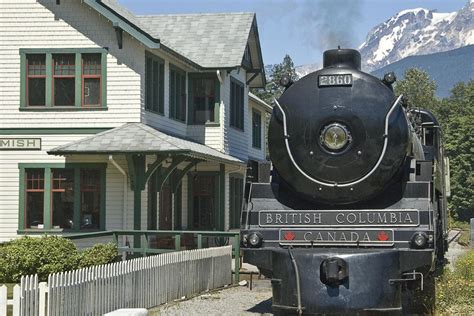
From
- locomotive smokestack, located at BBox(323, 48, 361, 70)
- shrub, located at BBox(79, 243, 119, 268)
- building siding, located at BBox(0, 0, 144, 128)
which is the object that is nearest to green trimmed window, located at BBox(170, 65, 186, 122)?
building siding, located at BBox(0, 0, 144, 128)

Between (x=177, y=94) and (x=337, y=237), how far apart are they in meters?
14.0

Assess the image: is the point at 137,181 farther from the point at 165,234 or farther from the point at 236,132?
the point at 236,132

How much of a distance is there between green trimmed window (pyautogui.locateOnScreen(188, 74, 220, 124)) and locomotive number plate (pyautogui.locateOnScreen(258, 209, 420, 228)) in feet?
46.1

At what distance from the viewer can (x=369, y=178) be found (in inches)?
352

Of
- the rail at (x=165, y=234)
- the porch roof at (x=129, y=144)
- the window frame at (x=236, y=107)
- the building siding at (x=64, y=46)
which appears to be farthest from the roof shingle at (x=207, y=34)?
the rail at (x=165, y=234)

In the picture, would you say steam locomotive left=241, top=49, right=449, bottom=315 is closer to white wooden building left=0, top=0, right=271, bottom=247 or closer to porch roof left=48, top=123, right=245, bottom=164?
porch roof left=48, top=123, right=245, bottom=164

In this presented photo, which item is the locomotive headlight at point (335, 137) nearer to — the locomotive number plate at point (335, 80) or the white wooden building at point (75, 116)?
the locomotive number plate at point (335, 80)

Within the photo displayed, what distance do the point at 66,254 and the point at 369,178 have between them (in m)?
7.94

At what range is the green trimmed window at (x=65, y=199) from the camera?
19391 millimetres

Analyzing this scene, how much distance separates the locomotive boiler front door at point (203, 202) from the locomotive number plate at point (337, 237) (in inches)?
566

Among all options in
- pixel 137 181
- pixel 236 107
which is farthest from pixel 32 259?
pixel 236 107

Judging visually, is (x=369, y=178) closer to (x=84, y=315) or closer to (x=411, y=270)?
(x=411, y=270)

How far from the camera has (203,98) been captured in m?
23.6

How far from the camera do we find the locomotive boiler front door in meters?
23.6
